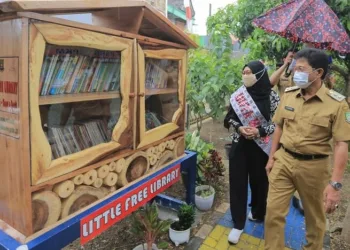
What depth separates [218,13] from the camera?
19.7 feet

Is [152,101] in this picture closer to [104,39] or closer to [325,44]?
[104,39]

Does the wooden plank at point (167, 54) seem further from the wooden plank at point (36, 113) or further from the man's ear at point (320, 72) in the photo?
the man's ear at point (320, 72)

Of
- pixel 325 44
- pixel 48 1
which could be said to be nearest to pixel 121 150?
pixel 48 1

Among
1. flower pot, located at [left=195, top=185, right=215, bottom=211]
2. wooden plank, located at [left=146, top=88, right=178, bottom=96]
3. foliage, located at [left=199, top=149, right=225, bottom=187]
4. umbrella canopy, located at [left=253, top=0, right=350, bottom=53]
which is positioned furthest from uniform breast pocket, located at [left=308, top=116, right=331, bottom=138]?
foliage, located at [left=199, top=149, right=225, bottom=187]

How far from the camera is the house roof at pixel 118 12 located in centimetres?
130

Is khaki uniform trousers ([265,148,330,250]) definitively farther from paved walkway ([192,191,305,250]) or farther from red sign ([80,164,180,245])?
red sign ([80,164,180,245])

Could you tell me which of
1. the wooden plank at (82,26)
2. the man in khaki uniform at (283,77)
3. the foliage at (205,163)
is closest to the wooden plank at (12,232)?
the wooden plank at (82,26)

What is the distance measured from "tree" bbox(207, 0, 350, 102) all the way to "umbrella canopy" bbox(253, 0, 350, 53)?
129cm

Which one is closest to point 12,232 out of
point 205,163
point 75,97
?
point 75,97

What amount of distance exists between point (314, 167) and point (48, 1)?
195 centimetres

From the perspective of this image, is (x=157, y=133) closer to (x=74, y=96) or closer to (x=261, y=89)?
(x=74, y=96)

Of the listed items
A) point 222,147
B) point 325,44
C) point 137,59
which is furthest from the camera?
point 222,147

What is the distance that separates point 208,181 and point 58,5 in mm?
2605

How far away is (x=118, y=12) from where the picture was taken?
77.1 inches
